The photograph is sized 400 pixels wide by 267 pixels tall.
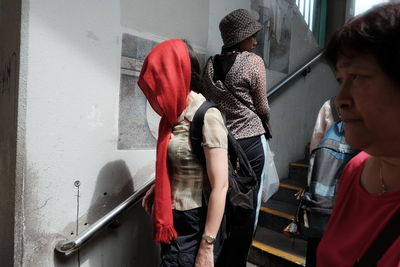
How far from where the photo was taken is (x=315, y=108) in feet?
12.3

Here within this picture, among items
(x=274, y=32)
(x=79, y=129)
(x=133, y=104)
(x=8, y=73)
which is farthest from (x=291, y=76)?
(x=8, y=73)

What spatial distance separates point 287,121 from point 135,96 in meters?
2.02

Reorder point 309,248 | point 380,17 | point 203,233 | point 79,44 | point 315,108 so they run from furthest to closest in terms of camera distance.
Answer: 1. point 315,108
2. point 309,248
3. point 79,44
4. point 203,233
5. point 380,17

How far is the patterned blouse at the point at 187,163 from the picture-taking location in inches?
51.9

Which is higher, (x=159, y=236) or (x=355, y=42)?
(x=355, y=42)

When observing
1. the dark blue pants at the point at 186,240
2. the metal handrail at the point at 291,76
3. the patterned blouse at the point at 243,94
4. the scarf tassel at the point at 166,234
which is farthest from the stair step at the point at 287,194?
the scarf tassel at the point at 166,234

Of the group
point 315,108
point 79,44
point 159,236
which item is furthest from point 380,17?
point 315,108

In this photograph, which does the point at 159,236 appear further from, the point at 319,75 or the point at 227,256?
the point at 319,75

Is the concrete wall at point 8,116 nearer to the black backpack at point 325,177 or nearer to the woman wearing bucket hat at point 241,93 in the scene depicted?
the woman wearing bucket hat at point 241,93

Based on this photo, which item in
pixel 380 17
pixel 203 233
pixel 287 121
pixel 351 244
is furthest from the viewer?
pixel 287 121

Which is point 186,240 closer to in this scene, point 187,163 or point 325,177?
point 187,163

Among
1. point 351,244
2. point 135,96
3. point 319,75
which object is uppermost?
point 319,75

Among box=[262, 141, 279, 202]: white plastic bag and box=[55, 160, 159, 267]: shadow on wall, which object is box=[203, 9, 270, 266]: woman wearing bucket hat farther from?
box=[55, 160, 159, 267]: shadow on wall

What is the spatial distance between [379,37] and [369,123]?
18 cm
